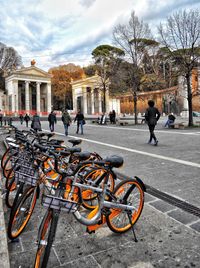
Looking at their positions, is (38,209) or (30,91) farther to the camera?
(30,91)

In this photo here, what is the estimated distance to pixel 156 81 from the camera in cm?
2759

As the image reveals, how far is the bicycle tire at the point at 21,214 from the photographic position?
282 cm

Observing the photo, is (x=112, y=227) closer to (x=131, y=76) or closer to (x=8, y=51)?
(x=131, y=76)

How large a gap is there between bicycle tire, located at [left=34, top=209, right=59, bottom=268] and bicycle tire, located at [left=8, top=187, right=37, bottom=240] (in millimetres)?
855

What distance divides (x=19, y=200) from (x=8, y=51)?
64654 millimetres

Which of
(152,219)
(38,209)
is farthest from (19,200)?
(152,219)

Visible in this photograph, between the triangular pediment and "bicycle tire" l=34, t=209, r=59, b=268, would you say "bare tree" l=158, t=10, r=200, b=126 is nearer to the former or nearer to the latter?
"bicycle tire" l=34, t=209, r=59, b=268

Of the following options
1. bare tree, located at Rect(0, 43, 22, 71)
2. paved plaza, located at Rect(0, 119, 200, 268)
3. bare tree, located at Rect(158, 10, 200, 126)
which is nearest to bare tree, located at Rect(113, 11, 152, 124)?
bare tree, located at Rect(158, 10, 200, 126)

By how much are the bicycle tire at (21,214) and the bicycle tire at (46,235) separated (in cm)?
85

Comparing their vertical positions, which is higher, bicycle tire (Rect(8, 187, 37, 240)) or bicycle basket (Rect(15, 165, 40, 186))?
bicycle basket (Rect(15, 165, 40, 186))

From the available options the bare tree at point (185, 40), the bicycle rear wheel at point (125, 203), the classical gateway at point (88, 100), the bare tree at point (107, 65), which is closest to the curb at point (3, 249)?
the bicycle rear wheel at point (125, 203)

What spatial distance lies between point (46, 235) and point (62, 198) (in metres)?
0.34

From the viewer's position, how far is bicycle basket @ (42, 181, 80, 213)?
2.02 m

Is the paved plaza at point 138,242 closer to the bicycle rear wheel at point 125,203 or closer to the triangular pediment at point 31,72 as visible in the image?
the bicycle rear wheel at point 125,203
